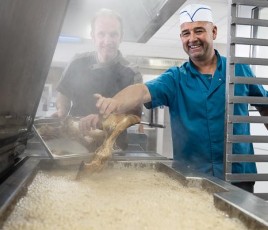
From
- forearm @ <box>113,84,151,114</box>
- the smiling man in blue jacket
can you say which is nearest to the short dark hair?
the smiling man in blue jacket

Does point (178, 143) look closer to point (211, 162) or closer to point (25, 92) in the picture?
point (211, 162)

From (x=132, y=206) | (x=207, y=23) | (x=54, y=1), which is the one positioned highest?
(x=207, y=23)

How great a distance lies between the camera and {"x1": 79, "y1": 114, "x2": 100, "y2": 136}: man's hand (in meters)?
1.56

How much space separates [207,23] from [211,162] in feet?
2.81

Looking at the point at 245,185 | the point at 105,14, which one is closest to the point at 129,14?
the point at 105,14

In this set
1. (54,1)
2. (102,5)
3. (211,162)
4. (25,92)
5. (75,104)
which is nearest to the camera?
(54,1)

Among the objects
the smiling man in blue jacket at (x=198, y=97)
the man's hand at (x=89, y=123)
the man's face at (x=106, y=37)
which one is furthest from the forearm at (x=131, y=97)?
the man's face at (x=106, y=37)

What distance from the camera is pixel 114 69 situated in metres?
2.54

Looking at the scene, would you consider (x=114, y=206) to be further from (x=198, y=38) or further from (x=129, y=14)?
(x=129, y=14)

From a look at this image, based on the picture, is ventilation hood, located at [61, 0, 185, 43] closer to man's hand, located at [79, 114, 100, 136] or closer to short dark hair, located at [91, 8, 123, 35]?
short dark hair, located at [91, 8, 123, 35]

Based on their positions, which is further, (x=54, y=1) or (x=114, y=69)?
(x=114, y=69)

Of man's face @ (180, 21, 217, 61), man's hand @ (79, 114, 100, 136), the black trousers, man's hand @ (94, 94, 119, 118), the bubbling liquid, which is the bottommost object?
the black trousers

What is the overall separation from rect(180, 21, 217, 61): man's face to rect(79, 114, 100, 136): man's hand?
74 centimetres

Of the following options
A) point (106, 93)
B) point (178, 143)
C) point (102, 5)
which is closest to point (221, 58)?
point (178, 143)
